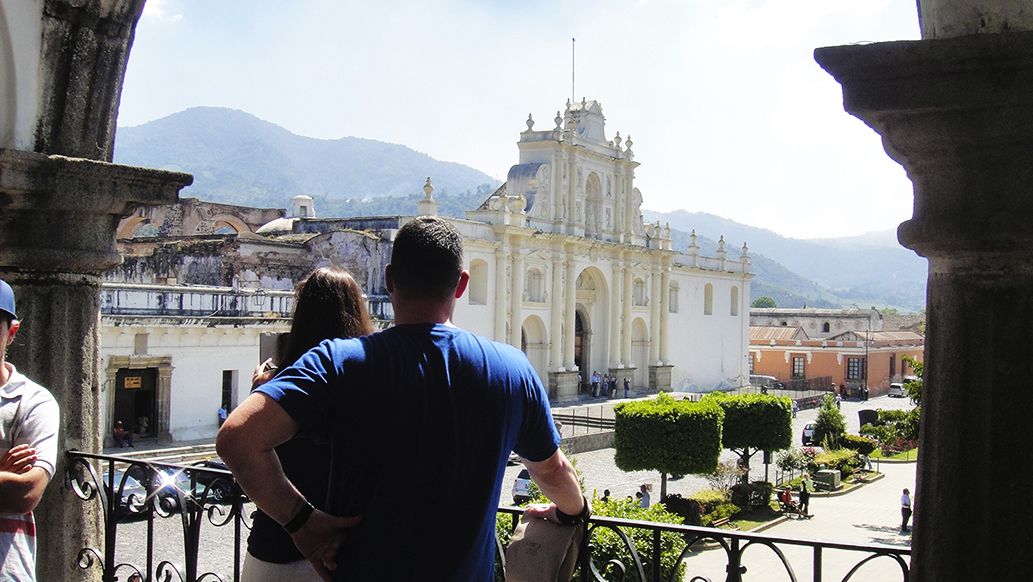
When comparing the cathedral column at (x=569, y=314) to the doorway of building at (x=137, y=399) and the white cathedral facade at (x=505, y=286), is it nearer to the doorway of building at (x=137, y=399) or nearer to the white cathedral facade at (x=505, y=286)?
the white cathedral facade at (x=505, y=286)

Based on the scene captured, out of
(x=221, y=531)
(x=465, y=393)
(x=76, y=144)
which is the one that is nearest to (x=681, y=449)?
(x=221, y=531)

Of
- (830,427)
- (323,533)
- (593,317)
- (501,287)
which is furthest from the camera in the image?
(593,317)

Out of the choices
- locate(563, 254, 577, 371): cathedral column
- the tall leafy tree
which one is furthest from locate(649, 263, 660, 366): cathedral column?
the tall leafy tree

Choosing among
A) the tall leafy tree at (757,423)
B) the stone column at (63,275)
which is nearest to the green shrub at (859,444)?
the tall leafy tree at (757,423)

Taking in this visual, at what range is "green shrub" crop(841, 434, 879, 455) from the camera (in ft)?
87.7

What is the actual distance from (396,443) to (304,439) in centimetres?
59

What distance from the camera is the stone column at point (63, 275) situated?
13.0ft

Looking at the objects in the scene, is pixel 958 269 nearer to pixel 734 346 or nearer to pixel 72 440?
pixel 72 440

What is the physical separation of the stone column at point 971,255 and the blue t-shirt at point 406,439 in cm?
99

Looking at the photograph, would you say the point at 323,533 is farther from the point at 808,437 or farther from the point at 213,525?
the point at 808,437

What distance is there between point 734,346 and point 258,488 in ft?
155

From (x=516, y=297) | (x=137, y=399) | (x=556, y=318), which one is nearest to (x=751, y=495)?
(x=137, y=399)

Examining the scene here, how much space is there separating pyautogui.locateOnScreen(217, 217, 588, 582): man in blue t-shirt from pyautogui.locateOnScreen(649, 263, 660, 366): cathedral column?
39712 millimetres

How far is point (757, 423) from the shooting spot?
22828mm
